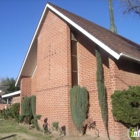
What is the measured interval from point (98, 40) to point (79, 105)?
3.23 meters

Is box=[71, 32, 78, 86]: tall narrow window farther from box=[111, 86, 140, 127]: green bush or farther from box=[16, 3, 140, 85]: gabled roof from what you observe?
box=[111, 86, 140, 127]: green bush

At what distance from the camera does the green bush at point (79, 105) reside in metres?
9.66

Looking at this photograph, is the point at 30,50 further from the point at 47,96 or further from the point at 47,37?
the point at 47,96

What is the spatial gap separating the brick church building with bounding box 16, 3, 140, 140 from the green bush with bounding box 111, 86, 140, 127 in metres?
0.61

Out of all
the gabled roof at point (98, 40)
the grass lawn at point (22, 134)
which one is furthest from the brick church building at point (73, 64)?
the grass lawn at point (22, 134)


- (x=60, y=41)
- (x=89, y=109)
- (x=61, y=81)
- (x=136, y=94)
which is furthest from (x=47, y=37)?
(x=136, y=94)

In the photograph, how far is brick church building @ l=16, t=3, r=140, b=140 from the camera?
29.0ft

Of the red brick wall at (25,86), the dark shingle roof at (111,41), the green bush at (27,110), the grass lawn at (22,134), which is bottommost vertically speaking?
the grass lawn at (22,134)

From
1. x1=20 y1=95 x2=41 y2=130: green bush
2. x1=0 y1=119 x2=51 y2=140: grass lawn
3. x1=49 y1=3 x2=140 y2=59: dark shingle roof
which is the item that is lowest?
x1=0 y1=119 x2=51 y2=140: grass lawn

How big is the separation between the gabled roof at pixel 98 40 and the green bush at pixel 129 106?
1.47 meters

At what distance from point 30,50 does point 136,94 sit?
893 centimetres

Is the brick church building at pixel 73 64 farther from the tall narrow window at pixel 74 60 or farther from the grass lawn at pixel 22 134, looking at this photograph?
the grass lawn at pixel 22 134

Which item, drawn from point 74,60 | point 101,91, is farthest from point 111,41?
point 101,91

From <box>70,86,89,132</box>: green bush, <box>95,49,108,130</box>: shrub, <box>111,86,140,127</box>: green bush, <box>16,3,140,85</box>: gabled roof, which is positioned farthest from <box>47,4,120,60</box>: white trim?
<box>70,86,89,132</box>: green bush
